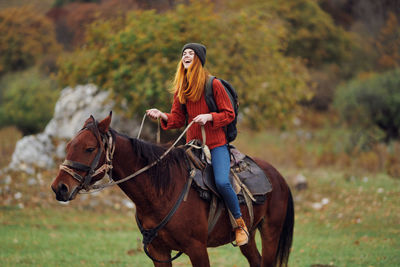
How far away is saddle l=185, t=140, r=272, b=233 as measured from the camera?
4875 mm

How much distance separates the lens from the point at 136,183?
459 cm

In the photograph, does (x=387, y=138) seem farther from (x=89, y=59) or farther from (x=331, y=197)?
(x=89, y=59)

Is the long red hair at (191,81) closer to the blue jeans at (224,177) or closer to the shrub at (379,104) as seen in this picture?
the blue jeans at (224,177)

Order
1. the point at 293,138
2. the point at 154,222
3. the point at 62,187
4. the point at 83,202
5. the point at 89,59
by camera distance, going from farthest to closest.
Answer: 1. the point at 293,138
2. the point at 89,59
3. the point at 83,202
4. the point at 154,222
5. the point at 62,187

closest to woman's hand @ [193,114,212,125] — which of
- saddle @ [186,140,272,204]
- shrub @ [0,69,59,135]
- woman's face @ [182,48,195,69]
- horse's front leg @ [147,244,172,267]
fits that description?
saddle @ [186,140,272,204]

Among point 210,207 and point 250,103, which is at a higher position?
point 210,207

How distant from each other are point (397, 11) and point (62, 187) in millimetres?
29156

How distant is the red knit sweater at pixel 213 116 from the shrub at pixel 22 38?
2860cm

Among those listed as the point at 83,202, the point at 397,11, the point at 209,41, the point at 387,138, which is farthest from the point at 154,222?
the point at 397,11

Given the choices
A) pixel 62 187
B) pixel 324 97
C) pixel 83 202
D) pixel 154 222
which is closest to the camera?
pixel 62 187

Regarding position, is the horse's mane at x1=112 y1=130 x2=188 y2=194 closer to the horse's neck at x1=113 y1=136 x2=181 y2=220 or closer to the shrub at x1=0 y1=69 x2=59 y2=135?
the horse's neck at x1=113 y1=136 x2=181 y2=220

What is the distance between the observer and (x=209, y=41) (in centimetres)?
1449

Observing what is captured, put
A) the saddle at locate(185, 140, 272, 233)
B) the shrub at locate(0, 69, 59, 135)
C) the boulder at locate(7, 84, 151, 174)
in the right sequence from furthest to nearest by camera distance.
A: 1. the shrub at locate(0, 69, 59, 135)
2. the boulder at locate(7, 84, 151, 174)
3. the saddle at locate(185, 140, 272, 233)

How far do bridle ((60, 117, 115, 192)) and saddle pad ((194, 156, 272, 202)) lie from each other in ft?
3.15
